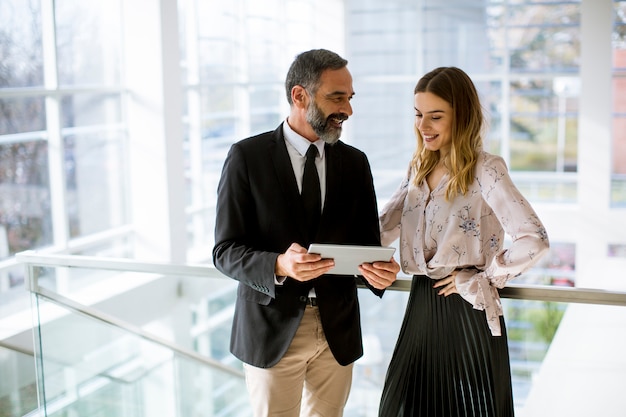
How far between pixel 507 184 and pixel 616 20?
10.1 metres

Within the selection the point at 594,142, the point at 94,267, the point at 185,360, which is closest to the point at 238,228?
the point at 94,267

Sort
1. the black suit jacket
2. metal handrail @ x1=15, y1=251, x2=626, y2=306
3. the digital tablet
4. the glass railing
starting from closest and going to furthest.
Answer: the digital tablet, the black suit jacket, metal handrail @ x1=15, y1=251, x2=626, y2=306, the glass railing

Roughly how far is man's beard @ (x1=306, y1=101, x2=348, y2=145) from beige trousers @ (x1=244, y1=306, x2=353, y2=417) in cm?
54

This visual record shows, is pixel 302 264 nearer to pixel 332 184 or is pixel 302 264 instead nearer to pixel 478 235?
pixel 332 184

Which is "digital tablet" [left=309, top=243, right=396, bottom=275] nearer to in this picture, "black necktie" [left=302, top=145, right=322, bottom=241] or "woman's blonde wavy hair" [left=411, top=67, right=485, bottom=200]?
"black necktie" [left=302, top=145, right=322, bottom=241]

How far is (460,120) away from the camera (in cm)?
243

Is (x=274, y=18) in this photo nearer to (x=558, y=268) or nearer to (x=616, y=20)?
(x=616, y=20)

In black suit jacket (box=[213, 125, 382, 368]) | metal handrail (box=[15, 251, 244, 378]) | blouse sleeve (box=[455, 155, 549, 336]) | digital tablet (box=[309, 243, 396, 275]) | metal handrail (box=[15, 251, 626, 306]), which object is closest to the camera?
digital tablet (box=[309, 243, 396, 275])

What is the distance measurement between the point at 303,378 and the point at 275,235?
0.49m

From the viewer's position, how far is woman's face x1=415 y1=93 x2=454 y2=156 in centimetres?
243

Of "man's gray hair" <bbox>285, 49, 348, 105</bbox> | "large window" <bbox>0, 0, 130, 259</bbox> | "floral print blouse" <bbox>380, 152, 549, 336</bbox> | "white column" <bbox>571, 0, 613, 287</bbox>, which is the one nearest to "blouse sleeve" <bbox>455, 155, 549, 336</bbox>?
"floral print blouse" <bbox>380, 152, 549, 336</bbox>

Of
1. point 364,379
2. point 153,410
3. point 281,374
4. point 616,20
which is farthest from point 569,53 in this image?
point 281,374

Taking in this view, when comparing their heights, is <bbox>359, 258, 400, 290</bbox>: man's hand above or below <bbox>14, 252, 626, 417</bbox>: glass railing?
above

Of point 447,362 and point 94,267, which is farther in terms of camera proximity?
point 94,267
